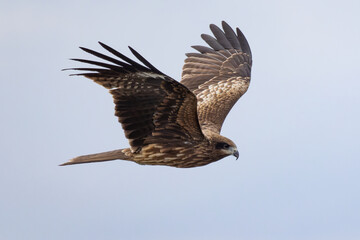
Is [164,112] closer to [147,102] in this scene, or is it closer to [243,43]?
[147,102]

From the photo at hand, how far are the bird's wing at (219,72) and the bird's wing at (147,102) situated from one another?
6.55ft

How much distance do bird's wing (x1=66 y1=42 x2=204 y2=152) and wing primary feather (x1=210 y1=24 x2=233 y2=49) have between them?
14.9 feet

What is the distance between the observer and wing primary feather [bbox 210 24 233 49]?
15758 millimetres

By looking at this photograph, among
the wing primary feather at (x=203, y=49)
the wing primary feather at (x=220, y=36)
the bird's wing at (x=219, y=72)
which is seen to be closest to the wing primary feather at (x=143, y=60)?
the bird's wing at (x=219, y=72)

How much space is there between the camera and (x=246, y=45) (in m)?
15.8

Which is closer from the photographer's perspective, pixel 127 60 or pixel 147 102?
pixel 127 60

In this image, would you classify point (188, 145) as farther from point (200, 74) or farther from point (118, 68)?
point (200, 74)

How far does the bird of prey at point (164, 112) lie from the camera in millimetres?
10289

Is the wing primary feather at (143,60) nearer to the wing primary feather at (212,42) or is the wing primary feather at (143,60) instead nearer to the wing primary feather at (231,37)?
the wing primary feather at (212,42)

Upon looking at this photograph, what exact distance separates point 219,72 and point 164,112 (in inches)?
176

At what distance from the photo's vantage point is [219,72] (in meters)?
15.2

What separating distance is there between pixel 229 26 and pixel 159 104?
17.8 ft

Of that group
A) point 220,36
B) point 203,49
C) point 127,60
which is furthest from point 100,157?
point 220,36

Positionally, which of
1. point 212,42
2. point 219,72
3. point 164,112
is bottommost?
point 164,112
